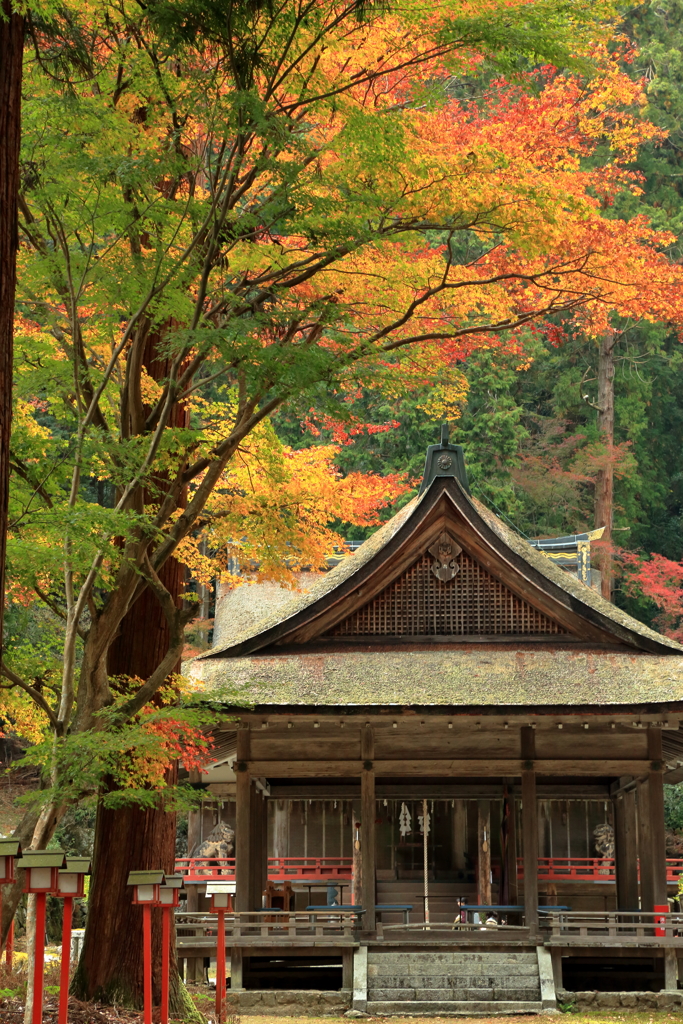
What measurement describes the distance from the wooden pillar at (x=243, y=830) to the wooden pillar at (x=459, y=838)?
5.61 m

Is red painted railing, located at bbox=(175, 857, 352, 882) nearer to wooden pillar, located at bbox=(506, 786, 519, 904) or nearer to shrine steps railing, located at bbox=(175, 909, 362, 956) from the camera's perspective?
wooden pillar, located at bbox=(506, 786, 519, 904)

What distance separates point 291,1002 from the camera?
15.2 metres

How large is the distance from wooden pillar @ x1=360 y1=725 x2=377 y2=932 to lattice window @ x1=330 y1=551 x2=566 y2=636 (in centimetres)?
173

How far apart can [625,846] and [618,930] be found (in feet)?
9.01

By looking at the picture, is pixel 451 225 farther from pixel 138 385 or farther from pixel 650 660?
pixel 650 660

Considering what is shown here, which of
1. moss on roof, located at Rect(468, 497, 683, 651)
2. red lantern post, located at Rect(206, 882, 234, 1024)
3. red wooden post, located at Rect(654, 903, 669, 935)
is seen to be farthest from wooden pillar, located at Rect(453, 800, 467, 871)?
red lantern post, located at Rect(206, 882, 234, 1024)

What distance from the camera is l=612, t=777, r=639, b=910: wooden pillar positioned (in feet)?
60.3

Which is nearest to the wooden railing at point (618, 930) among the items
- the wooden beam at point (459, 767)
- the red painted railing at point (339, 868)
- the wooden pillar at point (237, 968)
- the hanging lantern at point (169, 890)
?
the wooden beam at point (459, 767)

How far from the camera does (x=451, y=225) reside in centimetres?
1102

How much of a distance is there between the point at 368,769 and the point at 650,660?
4.38m

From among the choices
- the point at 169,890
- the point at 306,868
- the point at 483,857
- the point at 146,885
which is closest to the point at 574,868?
the point at 483,857

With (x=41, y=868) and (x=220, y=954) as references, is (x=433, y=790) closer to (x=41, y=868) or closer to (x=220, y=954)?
(x=220, y=954)

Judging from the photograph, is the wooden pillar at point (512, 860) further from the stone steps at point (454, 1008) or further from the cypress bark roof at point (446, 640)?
the stone steps at point (454, 1008)

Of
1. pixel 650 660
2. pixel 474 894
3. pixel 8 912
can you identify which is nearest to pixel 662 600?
pixel 474 894
